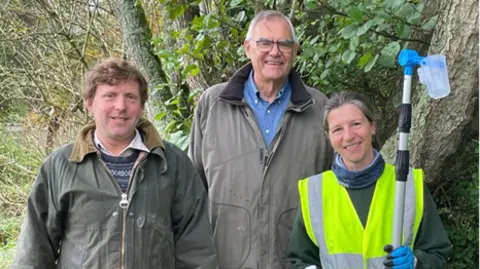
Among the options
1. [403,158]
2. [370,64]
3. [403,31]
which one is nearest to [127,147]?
[403,158]

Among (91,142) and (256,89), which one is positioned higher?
(256,89)

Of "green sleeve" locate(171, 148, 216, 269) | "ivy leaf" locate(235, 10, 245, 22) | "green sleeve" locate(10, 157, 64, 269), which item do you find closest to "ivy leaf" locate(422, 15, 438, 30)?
"green sleeve" locate(171, 148, 216, 269)

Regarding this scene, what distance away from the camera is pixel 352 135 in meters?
2.72

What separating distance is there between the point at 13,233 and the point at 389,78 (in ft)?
24.3

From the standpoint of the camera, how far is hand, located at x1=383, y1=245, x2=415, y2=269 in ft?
8.04

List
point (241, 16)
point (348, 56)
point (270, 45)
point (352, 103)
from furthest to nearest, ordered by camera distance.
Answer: point (241, 16), point (348, 56), point (270, 45), point (352, 103)

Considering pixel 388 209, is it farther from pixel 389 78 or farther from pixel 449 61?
pixel 389 78

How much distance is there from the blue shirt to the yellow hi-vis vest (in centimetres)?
52

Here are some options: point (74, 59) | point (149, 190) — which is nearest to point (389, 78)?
point (149, 190)

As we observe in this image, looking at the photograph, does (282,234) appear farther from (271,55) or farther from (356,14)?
(356,14)

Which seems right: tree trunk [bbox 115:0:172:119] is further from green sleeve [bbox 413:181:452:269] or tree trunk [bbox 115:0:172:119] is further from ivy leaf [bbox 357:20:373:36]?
green sleeve [bbox 413:181:452:269]

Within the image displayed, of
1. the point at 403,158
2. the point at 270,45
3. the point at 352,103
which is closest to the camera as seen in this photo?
the point at 403,158

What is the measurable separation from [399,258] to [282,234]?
2.51 ft

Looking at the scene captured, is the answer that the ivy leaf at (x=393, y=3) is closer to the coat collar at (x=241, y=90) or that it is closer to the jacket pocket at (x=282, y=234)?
the coat collar at (x=241, y=90)
